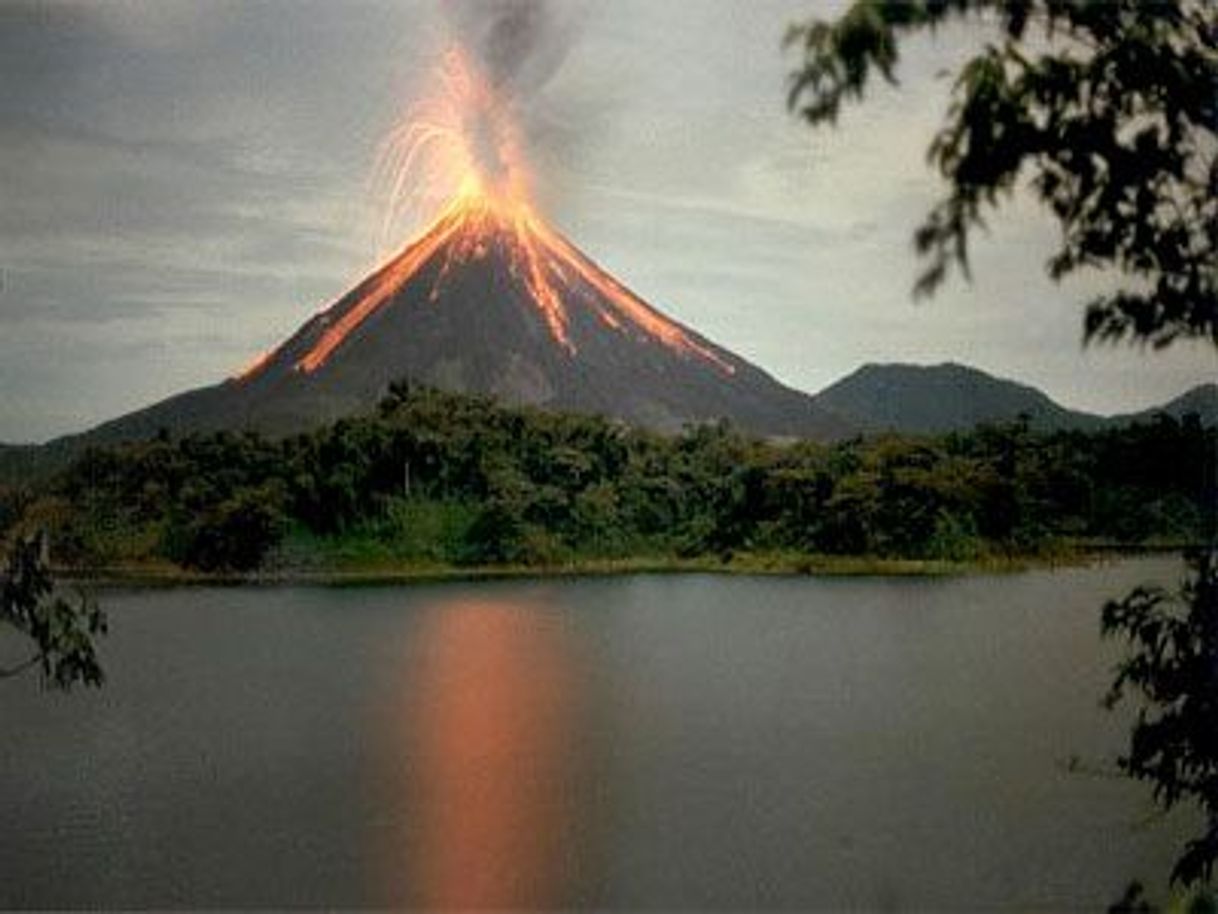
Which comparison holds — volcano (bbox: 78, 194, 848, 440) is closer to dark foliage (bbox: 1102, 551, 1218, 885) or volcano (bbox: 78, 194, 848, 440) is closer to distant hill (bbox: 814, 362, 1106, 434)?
distant hill (bbox: 814, 362, 1106, 434)

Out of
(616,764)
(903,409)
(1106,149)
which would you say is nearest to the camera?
(1106,149)

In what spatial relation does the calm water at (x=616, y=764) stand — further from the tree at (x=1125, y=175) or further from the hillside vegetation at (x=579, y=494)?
the tree at (x=1125, y=175)

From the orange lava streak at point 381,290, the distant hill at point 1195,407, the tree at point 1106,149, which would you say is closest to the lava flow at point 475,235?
the orange lava streak at point 381,290

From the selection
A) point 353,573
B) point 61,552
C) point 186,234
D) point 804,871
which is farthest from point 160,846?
point 353,573

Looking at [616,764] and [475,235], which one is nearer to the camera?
[616,764]

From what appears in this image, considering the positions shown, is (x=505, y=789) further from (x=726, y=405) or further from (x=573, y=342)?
(x=573, y=342)

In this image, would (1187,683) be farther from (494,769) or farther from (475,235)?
(475,235)

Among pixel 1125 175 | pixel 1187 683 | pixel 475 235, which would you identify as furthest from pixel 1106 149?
pixel 475 235
